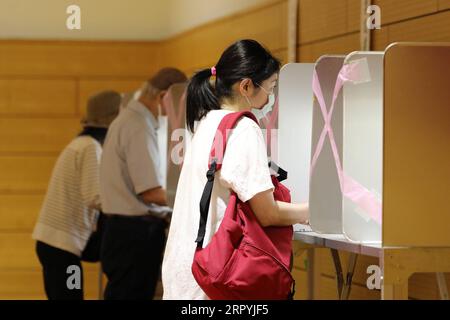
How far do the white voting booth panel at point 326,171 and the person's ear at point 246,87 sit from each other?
34cm

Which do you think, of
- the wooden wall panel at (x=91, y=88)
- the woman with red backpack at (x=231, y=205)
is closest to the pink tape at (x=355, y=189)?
the woman with red backpack at (x=231, y=205)

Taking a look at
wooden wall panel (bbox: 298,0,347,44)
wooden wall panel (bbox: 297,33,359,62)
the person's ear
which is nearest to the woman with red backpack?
the person's ear

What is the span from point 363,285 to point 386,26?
90cm

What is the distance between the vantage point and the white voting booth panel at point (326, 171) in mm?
2645

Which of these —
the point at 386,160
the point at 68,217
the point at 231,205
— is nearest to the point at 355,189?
the point at 386,160

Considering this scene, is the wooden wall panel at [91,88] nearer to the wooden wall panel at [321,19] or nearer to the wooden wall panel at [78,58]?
the wooden wall panel at [78,58]

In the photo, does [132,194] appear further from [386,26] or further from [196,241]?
[196,241]

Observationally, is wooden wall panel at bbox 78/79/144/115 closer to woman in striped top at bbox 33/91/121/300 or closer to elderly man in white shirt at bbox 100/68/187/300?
woman in striped top at bbox 33/91/121/300

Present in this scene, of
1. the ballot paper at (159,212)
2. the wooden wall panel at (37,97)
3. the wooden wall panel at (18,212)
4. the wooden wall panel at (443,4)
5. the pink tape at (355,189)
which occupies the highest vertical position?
the wooden wall panel at (443,4)

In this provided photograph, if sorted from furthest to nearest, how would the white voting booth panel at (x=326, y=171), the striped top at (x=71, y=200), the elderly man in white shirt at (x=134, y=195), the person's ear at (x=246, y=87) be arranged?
1. the striped top at (x=71, y=200)
2. the elderly man in white shirt at (x=134, y=195)
3. the white voting booth panel at (x=326, y=171)
4. the person's ear at (x=246, y=87)

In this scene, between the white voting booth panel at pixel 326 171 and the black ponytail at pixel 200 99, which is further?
the white voting booth panel at pixel 326 171

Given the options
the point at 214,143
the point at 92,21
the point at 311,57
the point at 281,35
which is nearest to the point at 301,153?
the point at 214,143

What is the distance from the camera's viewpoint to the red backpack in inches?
89.1

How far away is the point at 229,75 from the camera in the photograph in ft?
7.90
